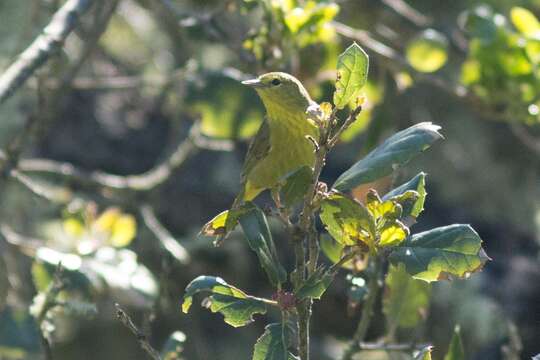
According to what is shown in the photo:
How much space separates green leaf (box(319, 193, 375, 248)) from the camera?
122 cm

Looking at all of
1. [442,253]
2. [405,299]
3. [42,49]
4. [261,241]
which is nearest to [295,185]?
[261,241]

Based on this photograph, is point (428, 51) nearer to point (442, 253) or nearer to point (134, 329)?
point (442, 253)

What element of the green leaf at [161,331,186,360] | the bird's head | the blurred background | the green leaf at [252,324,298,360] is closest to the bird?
the bird's head

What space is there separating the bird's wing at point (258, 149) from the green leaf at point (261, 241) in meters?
0.47

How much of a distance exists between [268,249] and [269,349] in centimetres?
14

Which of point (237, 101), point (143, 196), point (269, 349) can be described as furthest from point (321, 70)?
point (269, 349)

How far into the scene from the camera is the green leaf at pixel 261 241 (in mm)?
1263

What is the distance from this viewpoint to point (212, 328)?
3770mm

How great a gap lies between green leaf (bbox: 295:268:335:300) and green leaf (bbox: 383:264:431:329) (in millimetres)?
495

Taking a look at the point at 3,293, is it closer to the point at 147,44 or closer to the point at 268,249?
the point at 268,249

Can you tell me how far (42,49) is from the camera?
169cm

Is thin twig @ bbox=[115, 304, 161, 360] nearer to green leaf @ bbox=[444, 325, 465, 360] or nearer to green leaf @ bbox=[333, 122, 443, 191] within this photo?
green leaf @ bbox=[333, 122, 443, 191]

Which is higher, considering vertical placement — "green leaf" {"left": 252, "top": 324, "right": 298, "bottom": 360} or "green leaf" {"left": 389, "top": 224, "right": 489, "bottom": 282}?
"green leaf" {"left": 389, "top": 224, "right": 489, "bottom": 282}

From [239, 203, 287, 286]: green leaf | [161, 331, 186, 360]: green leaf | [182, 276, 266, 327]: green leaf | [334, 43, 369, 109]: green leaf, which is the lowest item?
[161, 331, 186, 360]: green leaf
